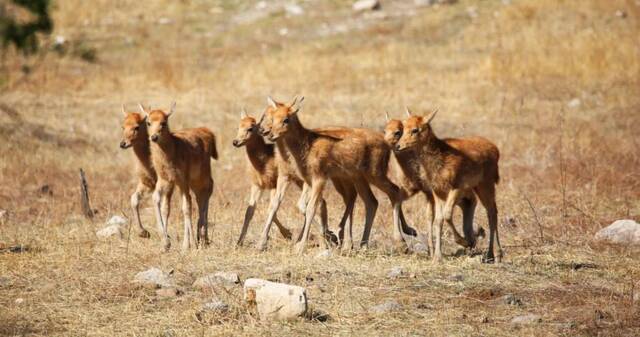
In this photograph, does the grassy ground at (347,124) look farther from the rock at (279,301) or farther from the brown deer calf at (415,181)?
the brown deer calf at (415,181)

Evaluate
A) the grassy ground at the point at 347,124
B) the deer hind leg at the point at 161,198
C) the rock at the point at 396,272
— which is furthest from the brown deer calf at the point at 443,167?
the deer hind leg at the point at 161,198

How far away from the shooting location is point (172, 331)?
8.41 m

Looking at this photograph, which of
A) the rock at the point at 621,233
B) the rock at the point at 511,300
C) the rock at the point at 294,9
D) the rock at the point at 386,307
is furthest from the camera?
the rock at the point at 294,9

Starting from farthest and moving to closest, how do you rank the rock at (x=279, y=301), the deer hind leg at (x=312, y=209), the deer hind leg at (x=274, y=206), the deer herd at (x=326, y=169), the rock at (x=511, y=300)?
the deer hind leg at (x=274, y=206) < the deer hind leg at (x=312, y=209) < the deer herd at (x=326, y=169) < the rock at (x=511, y=300) < the rock at (x=279, y=301)

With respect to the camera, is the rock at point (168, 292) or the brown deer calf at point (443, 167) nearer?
the rock at point (168, 292)

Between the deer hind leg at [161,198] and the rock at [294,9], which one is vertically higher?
the rock at [294,9]

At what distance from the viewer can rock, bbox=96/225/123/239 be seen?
1216 cm

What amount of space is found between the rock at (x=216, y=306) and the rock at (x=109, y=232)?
363 centimetres

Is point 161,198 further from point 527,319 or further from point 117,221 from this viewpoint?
point 527,319

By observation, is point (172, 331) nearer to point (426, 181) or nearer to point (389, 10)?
point (426, 181)

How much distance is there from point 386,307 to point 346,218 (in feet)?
10.7

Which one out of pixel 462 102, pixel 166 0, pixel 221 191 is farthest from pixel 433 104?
pixel 166 0

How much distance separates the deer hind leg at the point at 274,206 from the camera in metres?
11.6

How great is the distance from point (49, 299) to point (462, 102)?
46.2ft
